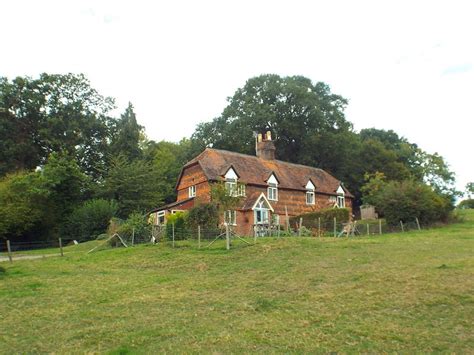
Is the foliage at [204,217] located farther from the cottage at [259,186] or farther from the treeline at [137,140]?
the treeline at [137,140]

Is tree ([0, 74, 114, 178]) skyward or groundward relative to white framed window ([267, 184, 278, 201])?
skyward

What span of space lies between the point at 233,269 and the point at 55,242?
1137 inches

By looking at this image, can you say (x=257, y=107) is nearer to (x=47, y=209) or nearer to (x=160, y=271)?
(x=47, y=209)

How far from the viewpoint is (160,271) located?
69.3ft

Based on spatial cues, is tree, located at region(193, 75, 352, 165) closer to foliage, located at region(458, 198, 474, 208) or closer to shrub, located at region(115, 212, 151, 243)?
foliage, located at region(458, 198, 474, 208)

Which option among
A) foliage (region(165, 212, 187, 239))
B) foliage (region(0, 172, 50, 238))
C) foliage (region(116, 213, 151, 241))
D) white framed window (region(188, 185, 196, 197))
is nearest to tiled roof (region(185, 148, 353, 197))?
white framed window (region(188, 185, 196, 197))

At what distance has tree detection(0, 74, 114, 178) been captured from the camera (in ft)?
180

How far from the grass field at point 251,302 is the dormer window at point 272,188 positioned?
69.2 feet

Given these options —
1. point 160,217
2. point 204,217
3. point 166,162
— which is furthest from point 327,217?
point 166,162

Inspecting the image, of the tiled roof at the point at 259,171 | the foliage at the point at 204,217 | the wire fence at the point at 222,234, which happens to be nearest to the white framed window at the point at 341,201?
the tiled roof at the point at 259,171

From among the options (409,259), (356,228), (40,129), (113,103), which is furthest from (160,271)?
(113,103)

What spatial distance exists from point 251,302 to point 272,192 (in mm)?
31928

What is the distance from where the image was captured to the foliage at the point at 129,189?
50.7 metres

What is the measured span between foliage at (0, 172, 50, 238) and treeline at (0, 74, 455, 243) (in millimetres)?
3299
